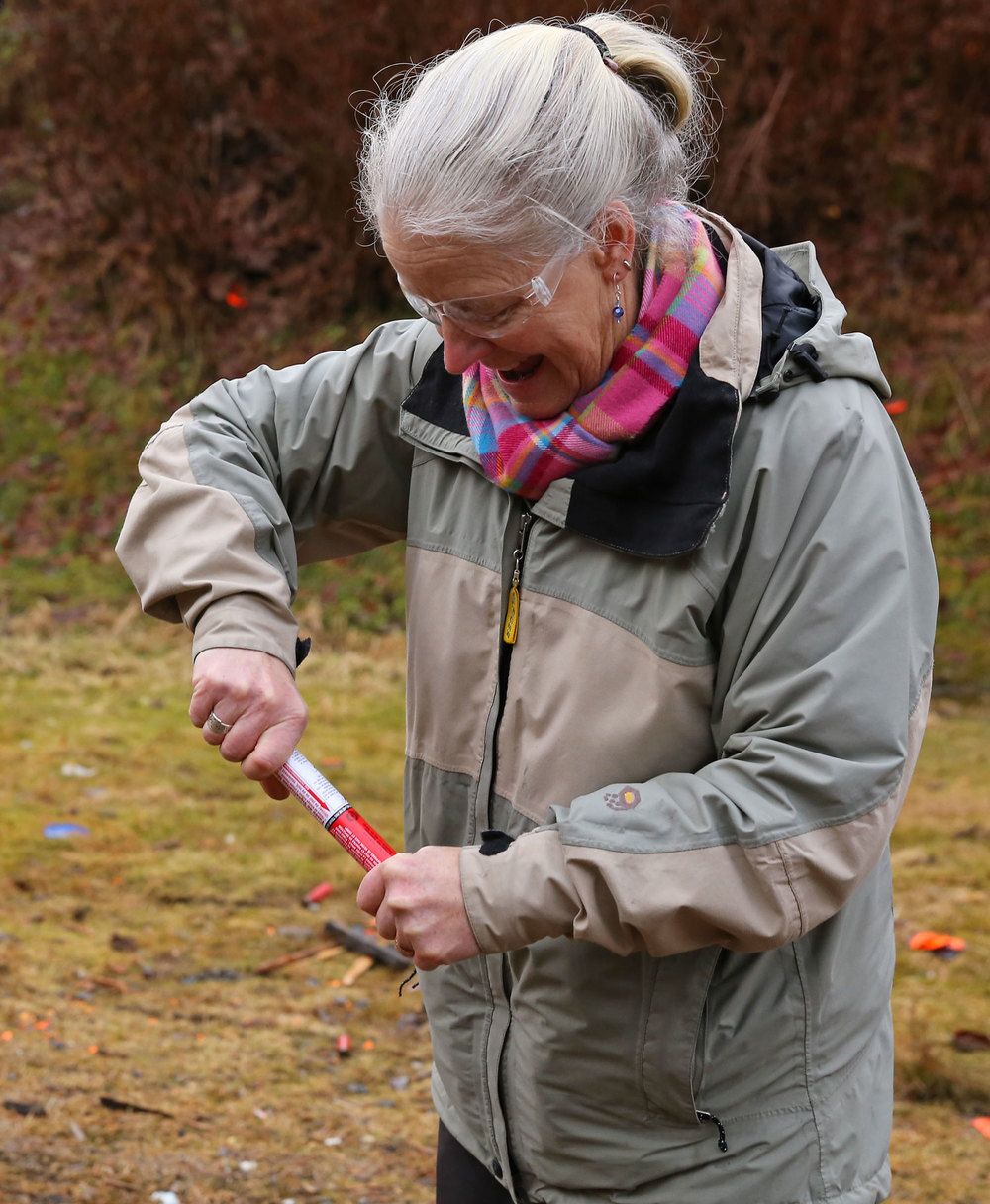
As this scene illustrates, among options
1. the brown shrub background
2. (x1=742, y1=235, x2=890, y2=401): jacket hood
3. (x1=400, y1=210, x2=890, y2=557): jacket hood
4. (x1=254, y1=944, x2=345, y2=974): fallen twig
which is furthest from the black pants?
the brown shrub background

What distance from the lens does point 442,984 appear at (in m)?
2.11

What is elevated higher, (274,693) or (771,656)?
(771,656)

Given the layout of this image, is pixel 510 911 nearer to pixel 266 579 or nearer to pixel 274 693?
pixel 274 693

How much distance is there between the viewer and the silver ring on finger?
1860mm

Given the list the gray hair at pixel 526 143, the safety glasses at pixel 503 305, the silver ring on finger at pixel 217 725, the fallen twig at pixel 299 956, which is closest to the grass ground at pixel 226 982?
the fallen twig at pixel 299 956

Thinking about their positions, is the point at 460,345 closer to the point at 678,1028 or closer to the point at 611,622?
the point at 611,622

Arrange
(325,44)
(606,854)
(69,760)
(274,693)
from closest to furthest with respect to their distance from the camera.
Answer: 1. (606,854)
2. (274,693)
3. (69,760)
4. (325,44)

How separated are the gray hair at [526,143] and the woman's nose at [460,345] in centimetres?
14

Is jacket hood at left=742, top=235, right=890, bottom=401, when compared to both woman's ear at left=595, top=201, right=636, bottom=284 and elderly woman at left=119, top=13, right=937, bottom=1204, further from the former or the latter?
woman's ear at left=595, top=201, right=636, bottom=284

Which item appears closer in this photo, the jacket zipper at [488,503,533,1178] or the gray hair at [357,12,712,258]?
the gray hair at [357,12,712,258]

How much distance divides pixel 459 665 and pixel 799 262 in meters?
0.74

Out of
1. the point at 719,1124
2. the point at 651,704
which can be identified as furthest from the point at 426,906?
the point at 719,1124

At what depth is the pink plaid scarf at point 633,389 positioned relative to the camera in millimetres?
1745

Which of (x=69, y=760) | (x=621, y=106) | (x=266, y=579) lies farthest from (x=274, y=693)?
(x=69, y=760)
